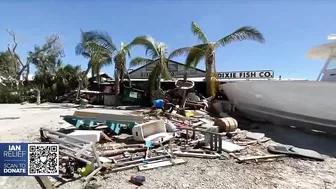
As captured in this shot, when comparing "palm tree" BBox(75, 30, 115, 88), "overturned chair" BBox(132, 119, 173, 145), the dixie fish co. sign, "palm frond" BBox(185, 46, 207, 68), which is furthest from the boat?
"palm tree" BBox(75, 30, 115, 88)

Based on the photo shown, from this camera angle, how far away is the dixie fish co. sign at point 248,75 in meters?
17.4

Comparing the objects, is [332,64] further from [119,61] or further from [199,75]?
[199,75]

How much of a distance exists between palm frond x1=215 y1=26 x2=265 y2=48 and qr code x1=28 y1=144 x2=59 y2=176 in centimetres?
1338

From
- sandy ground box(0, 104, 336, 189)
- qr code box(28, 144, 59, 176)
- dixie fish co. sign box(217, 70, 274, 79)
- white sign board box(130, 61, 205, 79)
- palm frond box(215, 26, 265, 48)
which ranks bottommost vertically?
sandy ground box(0, 104, 336, 189)

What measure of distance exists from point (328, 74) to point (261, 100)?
2.52m

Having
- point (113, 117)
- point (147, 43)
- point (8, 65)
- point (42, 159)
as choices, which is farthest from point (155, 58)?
point (8, 65)

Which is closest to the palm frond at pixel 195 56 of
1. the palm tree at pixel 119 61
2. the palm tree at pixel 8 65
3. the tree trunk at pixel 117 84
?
the palm tree at pixel 119 61

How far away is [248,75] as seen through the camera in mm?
18000

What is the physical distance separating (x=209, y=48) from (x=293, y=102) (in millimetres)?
6964

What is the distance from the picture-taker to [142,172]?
487 centimetres

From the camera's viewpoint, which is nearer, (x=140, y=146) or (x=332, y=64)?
(x=140, y=146)

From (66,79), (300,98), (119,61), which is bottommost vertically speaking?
(300,98)

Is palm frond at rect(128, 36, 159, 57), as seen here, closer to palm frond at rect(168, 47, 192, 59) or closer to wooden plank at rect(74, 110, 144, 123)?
palm frond at rect(168, 47, 192, 59)
